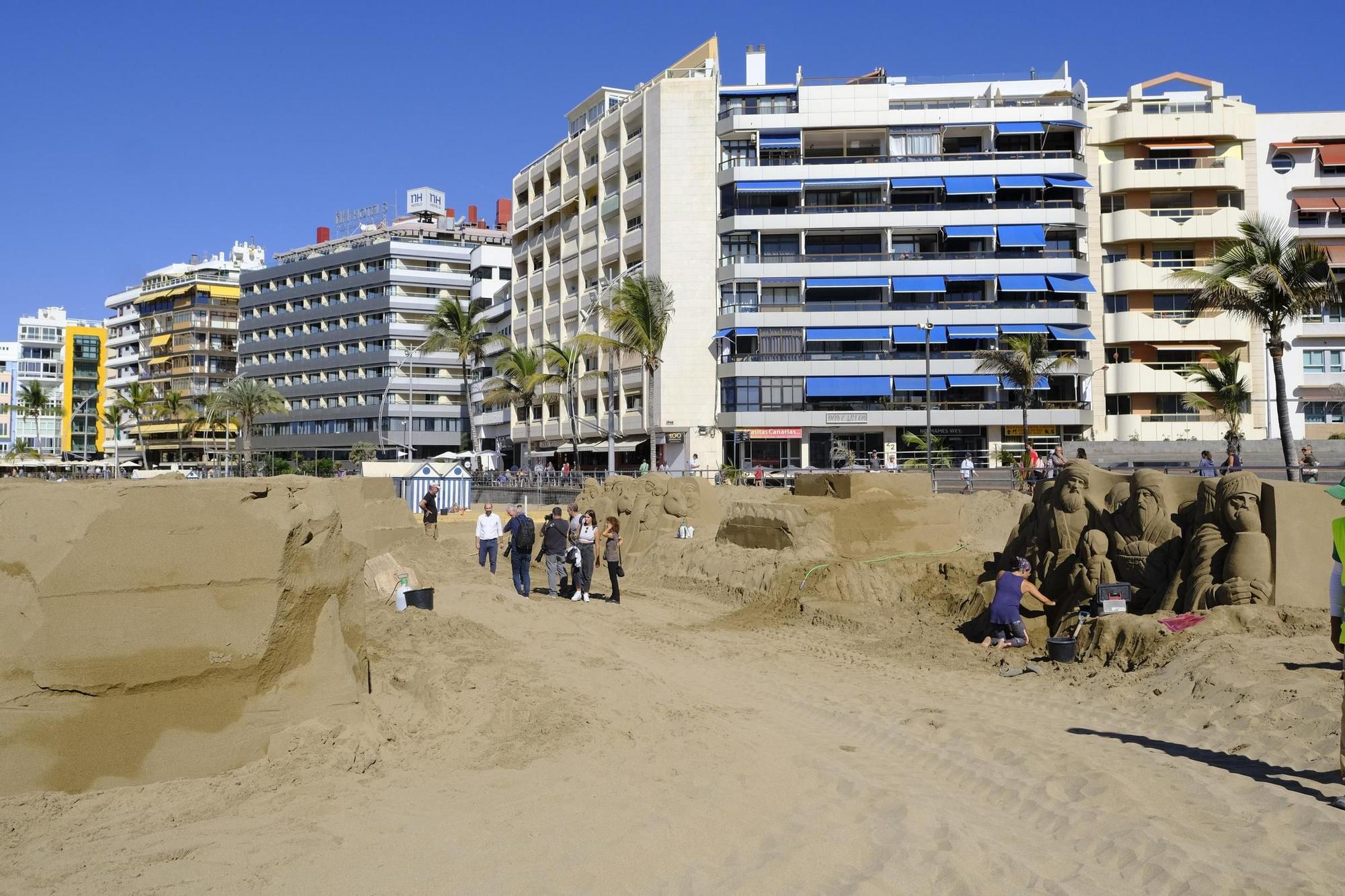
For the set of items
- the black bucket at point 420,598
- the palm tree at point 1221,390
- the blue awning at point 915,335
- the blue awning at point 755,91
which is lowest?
the black bucket at point 420,598

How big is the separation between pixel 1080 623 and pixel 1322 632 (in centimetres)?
268

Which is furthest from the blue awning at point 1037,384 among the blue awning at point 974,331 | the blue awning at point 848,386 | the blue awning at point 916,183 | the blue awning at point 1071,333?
the blue awning at point 916,183

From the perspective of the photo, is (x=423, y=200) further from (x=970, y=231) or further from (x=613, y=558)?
(x=613, y=558)

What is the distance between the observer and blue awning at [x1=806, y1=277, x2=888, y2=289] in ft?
160

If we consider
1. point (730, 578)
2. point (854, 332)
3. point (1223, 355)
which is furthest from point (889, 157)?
point (730, 578)

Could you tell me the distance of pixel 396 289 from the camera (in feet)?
259

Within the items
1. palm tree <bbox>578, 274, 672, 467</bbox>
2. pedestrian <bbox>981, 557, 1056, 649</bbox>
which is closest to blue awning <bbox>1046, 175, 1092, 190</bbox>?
palm tree <bbox>578, 274, 672, 467</bbox>

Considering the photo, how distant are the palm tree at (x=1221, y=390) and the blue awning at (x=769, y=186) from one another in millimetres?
19184

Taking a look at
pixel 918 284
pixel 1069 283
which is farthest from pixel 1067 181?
pixel 918 284

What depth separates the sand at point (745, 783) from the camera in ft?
17.8

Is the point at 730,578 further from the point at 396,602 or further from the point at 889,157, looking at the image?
the point at 889,157

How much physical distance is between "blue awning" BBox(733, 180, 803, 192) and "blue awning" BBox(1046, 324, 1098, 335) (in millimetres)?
13126

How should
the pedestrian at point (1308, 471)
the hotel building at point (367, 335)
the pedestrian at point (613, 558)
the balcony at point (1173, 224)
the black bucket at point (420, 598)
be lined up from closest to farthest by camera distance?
the black bucket at point (420, 598) < the pedestrian at point (613, 558) < the pedestrian at point (1308, 471) < the balcony at point (1173, 224) < the hotel building at point (367, 335)

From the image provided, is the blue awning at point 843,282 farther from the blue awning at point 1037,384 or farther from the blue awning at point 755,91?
the blue awning at point 755,91
